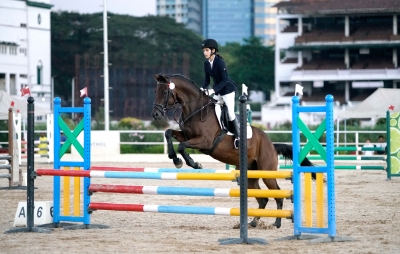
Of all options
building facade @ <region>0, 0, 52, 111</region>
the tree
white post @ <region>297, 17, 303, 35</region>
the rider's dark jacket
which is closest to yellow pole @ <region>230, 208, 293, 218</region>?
the rider's dark jacket

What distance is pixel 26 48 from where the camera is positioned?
235ft

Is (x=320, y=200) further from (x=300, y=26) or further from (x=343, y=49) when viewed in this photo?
(x=300, y=26)

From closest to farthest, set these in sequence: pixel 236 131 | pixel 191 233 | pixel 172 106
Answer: pixel 191 233
pixel 172 106
pixel 236 131

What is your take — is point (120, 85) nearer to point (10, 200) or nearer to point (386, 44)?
point (386, 44)

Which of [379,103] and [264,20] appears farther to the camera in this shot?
[264,20]

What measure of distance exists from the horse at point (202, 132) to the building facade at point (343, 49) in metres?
52.5

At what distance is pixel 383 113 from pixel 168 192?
20.5 metres

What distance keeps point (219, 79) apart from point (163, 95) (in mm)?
736

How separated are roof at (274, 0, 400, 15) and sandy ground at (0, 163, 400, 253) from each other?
168ft

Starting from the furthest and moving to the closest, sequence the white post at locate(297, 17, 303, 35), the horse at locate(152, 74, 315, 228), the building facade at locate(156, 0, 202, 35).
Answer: the building facade at locate(156, 0, 202, 35), the white post at locate(297, 17, 303, 35), the horse at locate(152, 74, 315, 228)

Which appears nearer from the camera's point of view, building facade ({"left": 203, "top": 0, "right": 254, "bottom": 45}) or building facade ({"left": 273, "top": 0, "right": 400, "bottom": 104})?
building facade ({"left": 273, "top": 0, "right": 400, "bottom": 104})

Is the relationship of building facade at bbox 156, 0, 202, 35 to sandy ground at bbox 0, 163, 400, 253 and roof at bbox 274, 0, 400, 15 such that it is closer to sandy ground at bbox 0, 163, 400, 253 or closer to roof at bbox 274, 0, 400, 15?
roof at bbox 274, 0, 400, 15

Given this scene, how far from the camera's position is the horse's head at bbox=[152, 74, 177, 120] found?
9625 millimetres

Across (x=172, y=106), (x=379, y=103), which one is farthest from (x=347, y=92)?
(x=172, y=106)
